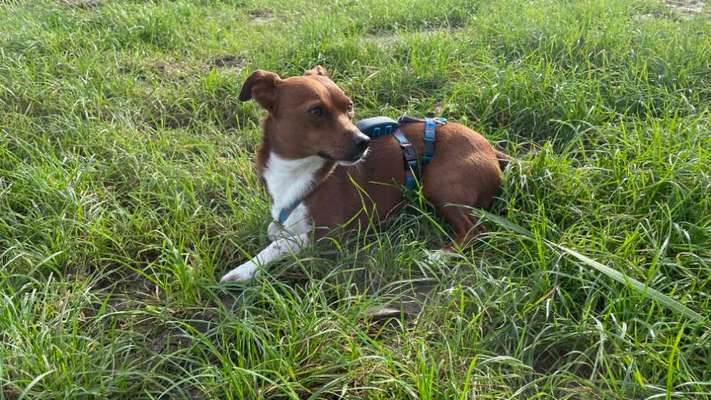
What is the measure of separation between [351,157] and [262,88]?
1.74 ft

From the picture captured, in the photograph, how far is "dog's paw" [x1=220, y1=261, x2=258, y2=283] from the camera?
233 cm

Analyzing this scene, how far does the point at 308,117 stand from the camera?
2.45 m

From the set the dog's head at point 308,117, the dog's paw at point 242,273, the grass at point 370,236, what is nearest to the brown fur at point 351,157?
the dog's head at point 308,117

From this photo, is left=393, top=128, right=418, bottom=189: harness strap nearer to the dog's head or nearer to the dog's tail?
→ the dog's head

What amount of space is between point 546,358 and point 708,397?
474 mm

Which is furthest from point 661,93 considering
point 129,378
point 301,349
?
point 129,378

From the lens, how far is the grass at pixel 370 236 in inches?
71.0

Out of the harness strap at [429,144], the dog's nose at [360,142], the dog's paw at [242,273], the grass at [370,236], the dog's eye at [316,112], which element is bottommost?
the dog's paw at [242,273]

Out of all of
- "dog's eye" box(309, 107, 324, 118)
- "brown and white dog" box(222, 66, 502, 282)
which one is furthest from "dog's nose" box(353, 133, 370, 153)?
"dog's eye" box(309, 107, 324, 118)

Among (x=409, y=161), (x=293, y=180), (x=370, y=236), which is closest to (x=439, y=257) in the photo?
(x=370, y=236)

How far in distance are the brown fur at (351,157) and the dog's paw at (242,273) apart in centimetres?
39

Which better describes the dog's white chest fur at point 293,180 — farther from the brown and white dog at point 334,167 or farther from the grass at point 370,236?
the grass at point 370,236

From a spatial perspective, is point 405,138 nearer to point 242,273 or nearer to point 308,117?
point 308,117

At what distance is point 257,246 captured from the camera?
8.59 feet
